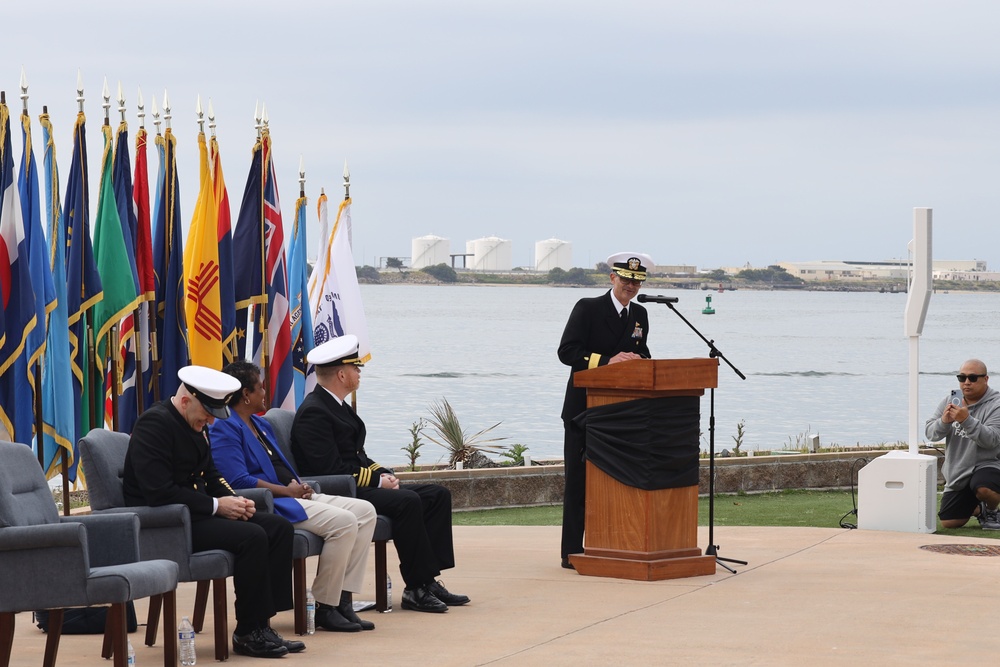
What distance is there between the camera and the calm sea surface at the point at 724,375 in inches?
1030

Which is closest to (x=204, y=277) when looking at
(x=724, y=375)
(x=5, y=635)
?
(x=5, y=635)

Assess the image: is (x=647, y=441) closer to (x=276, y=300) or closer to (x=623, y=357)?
(x=623, y=357)

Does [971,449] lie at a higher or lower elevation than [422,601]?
higher

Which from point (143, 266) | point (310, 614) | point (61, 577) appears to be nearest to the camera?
point (61, 577)

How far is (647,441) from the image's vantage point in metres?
7.61

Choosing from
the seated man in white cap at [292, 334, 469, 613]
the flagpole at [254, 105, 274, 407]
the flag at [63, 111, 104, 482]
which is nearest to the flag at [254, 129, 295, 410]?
the flagpole at [254, 105, 274, 407]

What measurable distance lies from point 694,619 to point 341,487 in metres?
1.81

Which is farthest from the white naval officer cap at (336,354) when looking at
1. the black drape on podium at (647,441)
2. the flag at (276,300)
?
the flag at (276,300)

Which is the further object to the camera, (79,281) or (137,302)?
(137,302)

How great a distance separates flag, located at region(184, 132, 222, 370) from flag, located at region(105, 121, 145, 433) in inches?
14.2

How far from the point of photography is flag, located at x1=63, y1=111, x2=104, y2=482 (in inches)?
334

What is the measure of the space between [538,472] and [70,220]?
4472 mm

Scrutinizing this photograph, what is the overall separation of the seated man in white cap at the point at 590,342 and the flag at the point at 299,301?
106 inches

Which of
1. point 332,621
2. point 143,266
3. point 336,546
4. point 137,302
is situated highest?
point 143,266
